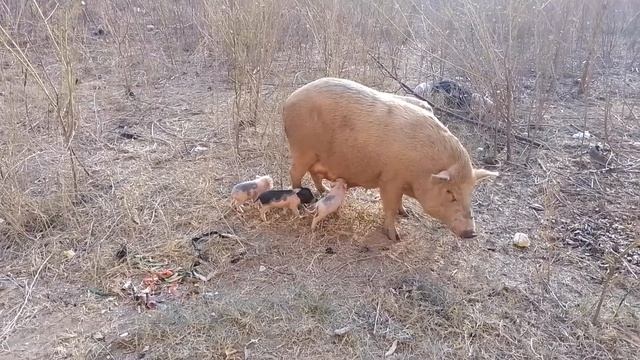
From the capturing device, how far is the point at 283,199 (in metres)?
3.74

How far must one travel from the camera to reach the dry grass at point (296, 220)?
2975 millimetres

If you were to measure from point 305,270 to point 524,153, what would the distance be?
8.67ft

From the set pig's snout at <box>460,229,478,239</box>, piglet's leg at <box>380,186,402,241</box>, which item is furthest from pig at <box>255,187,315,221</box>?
pig's snout at <box>460,229,478,239</box>

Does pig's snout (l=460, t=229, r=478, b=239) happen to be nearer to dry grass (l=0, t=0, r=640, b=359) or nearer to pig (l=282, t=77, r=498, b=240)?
pig (l=282, t=77, r=498, b=240)

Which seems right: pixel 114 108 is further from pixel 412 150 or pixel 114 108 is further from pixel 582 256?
pixel 582 256

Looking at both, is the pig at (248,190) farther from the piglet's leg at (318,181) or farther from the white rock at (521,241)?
the white rock at (521,241)

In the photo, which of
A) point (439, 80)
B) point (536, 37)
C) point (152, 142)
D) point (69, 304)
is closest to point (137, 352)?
point (69, 304)

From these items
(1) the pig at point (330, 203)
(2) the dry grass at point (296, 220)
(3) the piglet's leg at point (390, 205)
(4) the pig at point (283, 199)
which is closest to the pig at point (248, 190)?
(4) the pig at point (283, 199)

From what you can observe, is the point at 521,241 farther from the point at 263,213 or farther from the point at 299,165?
the point at 263,213

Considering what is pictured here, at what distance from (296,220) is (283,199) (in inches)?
10.5

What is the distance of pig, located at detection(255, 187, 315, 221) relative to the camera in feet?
12.2

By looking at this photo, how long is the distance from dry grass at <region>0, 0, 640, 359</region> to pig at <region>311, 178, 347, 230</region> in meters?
0.16

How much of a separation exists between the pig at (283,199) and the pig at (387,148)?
0.25 m

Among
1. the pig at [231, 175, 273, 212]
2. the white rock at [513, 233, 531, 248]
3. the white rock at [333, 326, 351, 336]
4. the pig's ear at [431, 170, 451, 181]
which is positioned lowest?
the white rock at [513, 233, 531, 248]
